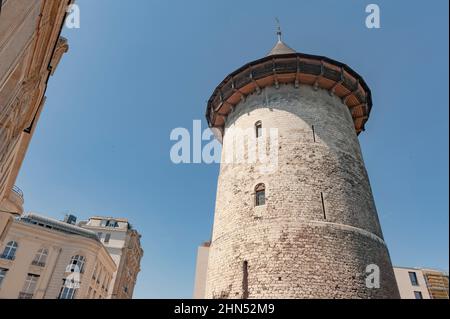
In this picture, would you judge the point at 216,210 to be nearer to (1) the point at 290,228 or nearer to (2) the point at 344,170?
(1) the point at 290,228

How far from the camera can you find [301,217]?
1062cm

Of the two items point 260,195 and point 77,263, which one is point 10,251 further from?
point 260,195

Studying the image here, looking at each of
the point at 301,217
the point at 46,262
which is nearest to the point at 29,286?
the point at 46,262

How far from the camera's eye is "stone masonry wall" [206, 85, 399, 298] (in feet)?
31.8

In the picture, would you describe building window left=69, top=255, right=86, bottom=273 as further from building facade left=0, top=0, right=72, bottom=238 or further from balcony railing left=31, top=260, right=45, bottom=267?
building facade left=0, top=0, right=72, bottom=238

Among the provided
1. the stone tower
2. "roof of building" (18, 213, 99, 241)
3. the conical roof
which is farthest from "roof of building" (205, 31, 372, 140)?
"roof of building" (18, 213, 99, 241)

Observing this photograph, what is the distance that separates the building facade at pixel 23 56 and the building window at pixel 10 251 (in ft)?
53.0

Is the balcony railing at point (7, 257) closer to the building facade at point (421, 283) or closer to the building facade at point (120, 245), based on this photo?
the building facade at point (120, 245)

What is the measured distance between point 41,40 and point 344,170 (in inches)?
461

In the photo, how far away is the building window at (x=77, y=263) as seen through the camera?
26.7 metres

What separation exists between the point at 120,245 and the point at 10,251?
58.8ft
